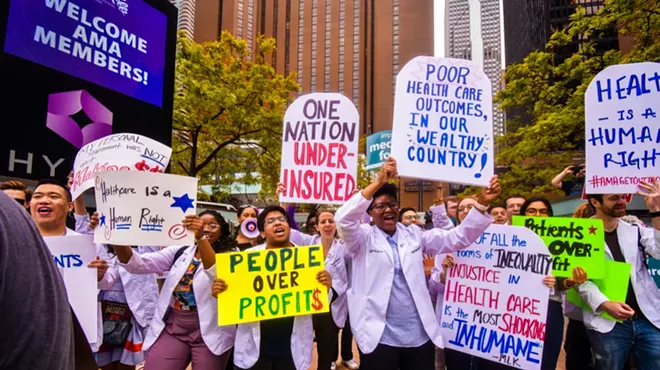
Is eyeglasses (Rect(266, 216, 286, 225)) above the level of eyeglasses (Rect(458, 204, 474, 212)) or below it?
below

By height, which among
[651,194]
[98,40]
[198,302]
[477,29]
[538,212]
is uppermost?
[477,29]

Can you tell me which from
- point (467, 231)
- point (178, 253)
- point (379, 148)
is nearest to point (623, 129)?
point (467, 231)

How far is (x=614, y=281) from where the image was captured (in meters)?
3.29

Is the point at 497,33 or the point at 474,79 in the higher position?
the point at 497,33

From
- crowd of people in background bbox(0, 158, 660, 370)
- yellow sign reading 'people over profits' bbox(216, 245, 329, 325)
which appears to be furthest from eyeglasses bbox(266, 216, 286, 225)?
yellow sign reading 'people over profits' bbox(216, 245, 329, 325)

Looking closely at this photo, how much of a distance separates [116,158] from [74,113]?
2432mm

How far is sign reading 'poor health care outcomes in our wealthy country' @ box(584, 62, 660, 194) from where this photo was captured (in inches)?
143

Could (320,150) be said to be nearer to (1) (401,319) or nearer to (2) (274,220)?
(2) (274,220)

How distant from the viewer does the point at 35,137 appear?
4.86 m

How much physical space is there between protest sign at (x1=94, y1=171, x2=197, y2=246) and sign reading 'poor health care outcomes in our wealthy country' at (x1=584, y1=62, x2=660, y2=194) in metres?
3.47

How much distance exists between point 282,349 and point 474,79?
9.17ft

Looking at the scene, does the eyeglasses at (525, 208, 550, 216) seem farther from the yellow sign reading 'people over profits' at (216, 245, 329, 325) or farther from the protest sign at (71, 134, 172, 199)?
the protest sign at (71, 134, 172, 199)

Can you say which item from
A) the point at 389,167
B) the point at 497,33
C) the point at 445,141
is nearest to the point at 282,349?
the point at 389,167

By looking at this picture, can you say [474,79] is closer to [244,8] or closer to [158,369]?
[158,369]
